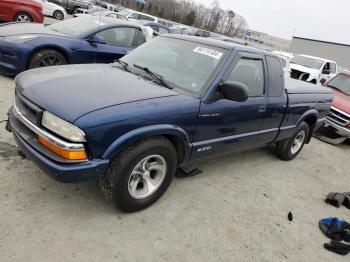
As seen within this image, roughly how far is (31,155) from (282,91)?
355 centimetres

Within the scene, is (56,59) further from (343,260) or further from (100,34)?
(343,260)

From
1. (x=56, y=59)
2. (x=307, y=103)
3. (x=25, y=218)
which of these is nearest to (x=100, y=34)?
A: (x=56, y=59)

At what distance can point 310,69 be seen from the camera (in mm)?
14969

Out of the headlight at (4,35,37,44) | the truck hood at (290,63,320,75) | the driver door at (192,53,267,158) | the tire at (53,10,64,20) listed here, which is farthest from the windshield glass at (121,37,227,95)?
the tire at (53,10,64,20)

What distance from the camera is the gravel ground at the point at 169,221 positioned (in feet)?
9.52

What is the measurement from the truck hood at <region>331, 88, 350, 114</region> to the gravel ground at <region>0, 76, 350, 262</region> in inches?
153

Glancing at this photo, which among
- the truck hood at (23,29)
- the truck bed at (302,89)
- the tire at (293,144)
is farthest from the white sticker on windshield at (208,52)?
the truck hood at (23,29)

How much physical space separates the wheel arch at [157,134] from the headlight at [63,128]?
287 millimetres

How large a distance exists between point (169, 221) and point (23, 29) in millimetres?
5243

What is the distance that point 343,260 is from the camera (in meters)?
3.57

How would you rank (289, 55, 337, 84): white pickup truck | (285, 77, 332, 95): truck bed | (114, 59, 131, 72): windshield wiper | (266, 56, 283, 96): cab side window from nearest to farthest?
1. (114, 59, 131, 72): windshield wiper
2. (266, 56, 283, 96): cab side window
3. (285, 77, 332, 95): truck bed
4. (289, 55, 337, 84): white pickup truck

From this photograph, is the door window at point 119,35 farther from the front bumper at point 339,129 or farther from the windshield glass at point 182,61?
the front bumper at point 339,129

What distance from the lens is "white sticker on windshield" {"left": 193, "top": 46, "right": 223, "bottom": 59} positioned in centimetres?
398

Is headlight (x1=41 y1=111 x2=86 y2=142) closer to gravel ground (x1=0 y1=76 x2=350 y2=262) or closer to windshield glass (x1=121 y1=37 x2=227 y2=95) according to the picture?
gravel ground (x1=0 y1=76 x2=350 y2=262)
